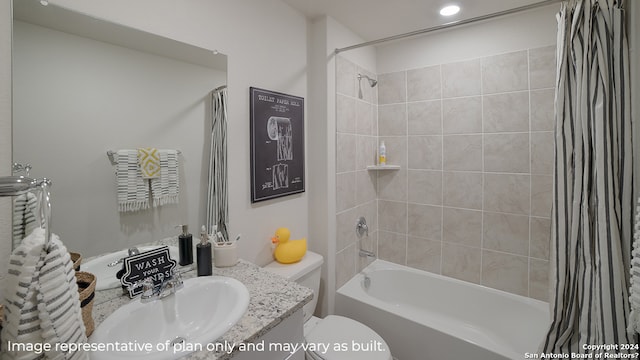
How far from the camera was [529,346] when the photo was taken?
178cm

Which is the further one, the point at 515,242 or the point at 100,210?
the point at 515,242

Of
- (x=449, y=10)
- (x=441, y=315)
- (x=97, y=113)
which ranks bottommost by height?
(x=441, y=315)

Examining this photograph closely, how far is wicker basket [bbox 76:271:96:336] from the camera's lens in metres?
0.78

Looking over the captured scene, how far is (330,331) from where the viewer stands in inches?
65.1

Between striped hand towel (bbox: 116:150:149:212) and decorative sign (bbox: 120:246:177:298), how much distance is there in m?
0.20

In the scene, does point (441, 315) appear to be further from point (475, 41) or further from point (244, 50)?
point (244, 50)

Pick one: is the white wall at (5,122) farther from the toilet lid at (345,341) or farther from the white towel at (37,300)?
the toilet lid at (345,341)

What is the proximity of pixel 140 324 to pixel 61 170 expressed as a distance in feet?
1.97

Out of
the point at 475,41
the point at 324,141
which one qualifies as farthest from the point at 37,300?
the point at 475,41

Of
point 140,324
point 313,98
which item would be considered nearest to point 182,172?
point 140,324

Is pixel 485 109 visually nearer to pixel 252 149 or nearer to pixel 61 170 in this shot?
pixel 252 149

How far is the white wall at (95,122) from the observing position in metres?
0.87

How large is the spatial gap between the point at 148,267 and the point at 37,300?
26.8 inches

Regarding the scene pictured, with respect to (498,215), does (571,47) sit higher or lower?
higher
